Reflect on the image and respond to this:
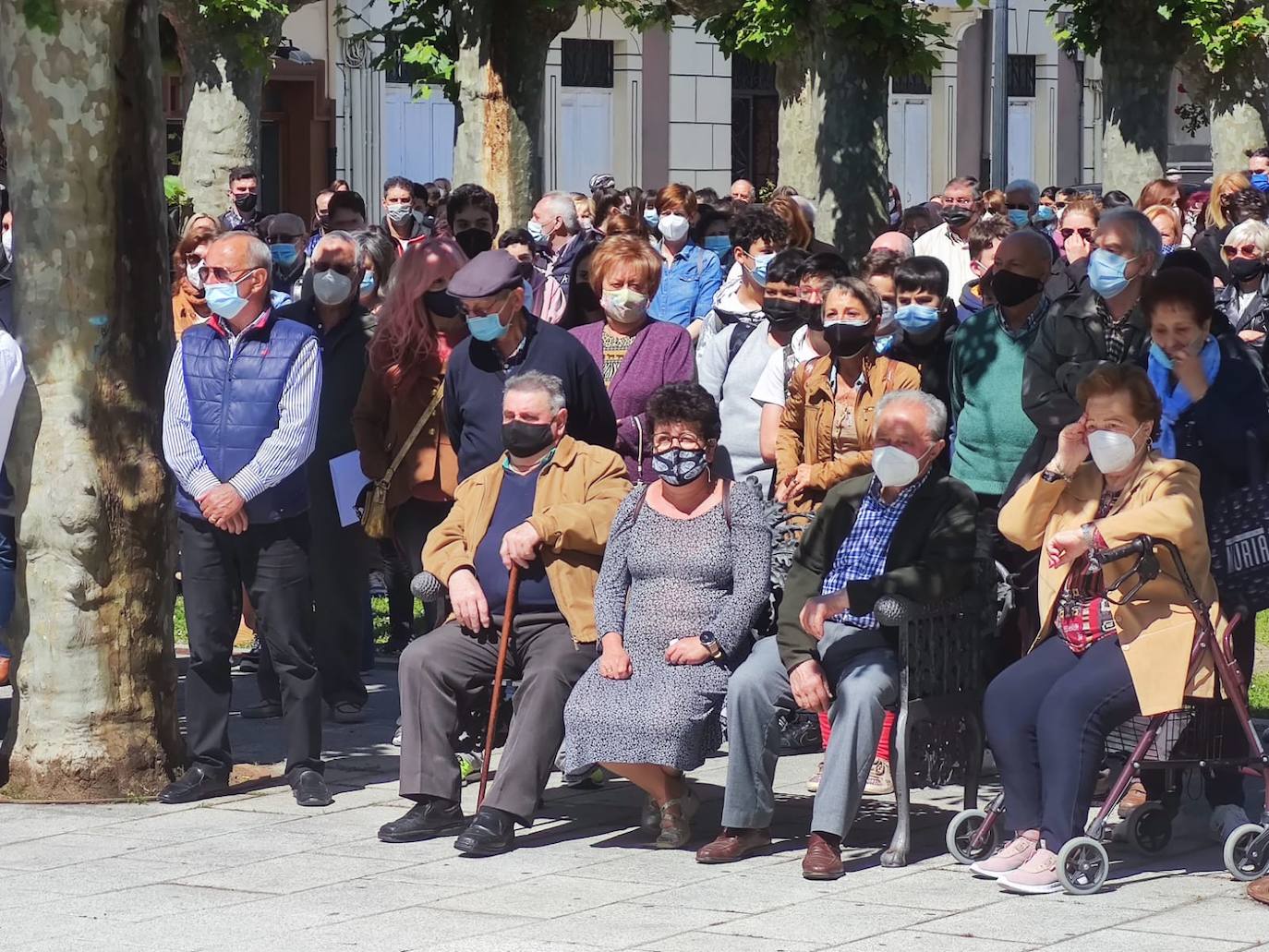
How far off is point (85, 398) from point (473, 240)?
3986 millimetres

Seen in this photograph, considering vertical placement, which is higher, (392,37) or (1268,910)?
(392,37)

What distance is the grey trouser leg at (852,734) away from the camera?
7527 millimetres

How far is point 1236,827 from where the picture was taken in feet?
24.4

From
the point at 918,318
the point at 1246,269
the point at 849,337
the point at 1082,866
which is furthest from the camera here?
the point at 1246,269

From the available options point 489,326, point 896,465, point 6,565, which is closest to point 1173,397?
point 896,465

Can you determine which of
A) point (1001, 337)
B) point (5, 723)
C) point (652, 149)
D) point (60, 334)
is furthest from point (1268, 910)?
point (652, 149)

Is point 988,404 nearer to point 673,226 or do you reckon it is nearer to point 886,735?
point 886,735

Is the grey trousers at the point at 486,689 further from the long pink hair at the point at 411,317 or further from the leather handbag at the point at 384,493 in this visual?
the long pink hair at the point at 411,317

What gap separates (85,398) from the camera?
875cm

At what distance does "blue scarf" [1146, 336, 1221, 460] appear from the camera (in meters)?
7.96

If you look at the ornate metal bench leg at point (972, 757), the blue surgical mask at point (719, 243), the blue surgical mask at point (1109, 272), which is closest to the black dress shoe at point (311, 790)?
the ornate metal bench leg at point (972, 757)

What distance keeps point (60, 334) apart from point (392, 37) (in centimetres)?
1096

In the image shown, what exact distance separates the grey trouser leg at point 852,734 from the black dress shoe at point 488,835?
0.97 m

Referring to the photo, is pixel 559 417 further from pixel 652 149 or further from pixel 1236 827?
pixel 652 149
